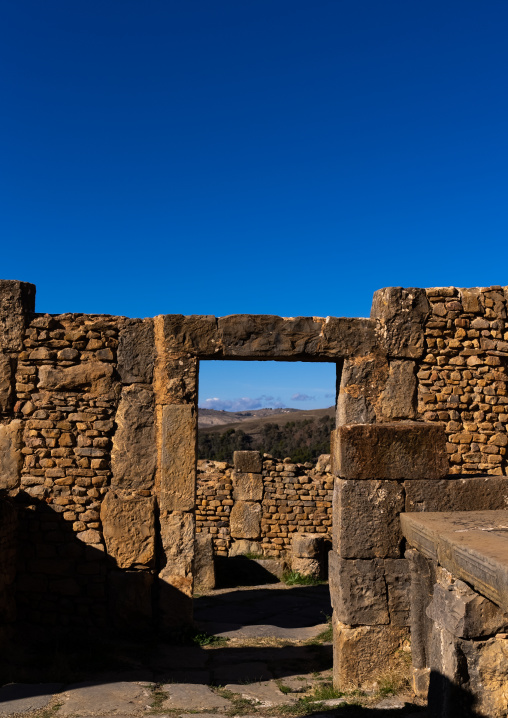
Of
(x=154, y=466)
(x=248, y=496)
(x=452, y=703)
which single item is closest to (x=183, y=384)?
(x=154, y=466)

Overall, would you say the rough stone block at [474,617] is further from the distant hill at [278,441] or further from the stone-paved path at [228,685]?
the distant hill at [278,441]

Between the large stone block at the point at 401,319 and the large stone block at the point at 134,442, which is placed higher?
the large stone block at the point at 401,319

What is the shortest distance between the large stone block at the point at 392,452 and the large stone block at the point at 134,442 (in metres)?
2.71

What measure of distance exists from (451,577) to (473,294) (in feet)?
15.8

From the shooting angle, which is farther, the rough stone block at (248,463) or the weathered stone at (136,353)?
the rough stone block at (248,463)

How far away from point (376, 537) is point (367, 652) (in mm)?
924

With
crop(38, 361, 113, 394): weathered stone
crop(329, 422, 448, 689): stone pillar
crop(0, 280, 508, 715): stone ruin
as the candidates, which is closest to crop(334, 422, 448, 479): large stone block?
crop(329, 422, 448, 689): stone pillar

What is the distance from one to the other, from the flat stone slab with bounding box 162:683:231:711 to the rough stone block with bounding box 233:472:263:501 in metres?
6.63

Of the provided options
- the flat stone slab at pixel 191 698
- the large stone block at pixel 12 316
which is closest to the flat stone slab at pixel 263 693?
the flat stone slab at pixel 191 698

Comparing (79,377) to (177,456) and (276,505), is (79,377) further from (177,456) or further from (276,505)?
(276,505)

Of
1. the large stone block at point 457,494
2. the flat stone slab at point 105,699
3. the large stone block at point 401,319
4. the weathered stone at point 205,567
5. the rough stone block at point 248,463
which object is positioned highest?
the large stone block at point 401,319

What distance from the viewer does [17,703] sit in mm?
4715

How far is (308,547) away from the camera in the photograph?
1111 cm

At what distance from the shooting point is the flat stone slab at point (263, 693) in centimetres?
523
